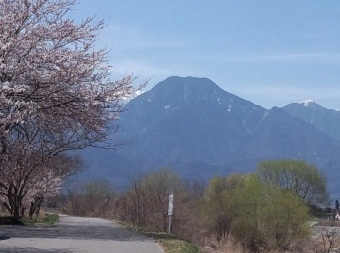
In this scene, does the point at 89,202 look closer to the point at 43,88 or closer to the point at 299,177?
the point at 299,177

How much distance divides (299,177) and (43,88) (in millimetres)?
66156

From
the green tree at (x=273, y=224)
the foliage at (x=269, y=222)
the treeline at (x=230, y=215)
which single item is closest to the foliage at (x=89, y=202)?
the treeline at (x=230, y=215)

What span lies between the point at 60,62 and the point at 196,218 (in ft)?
74.7

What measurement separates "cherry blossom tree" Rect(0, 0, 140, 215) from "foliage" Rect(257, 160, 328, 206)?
183 feet

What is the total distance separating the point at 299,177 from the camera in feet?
270

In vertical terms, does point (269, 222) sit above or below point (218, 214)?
below

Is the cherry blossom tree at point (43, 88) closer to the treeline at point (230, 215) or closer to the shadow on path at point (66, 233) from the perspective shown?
the shadow on path at point (66, 233)

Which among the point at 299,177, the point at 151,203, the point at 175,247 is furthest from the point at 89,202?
the point at 175,247

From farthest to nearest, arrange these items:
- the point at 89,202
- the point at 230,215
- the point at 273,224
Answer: the point at 89,202
the point at 230,215
the point at 273,224

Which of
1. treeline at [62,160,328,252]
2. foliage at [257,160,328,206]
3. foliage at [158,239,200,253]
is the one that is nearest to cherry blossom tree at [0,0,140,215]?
foliage at [158,239,200,253]

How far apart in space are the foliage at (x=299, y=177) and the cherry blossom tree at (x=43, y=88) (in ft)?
183

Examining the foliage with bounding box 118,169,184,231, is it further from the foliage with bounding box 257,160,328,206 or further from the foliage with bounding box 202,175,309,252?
the foliage with bounding box 257,160,328,206

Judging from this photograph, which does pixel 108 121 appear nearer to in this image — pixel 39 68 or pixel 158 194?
pixel 39 68

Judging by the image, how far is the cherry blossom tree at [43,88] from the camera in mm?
17078
